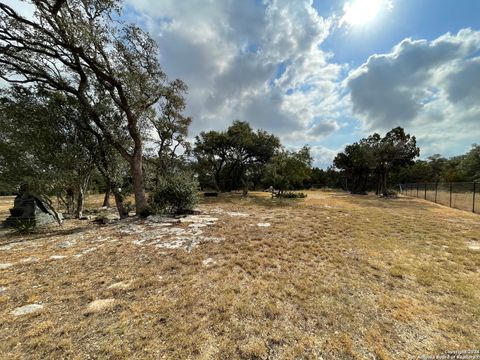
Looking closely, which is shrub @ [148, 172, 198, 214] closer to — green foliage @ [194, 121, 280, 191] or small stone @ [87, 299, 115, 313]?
small stone @ [87, 299, 115, 313]

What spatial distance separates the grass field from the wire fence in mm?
7531

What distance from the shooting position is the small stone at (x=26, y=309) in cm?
271

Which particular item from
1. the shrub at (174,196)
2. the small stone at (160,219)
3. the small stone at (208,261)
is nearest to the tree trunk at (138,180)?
the shrub at (174,196)

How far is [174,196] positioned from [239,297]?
245 inches

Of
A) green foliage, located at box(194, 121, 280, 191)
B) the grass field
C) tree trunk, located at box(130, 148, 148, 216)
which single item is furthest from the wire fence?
tree trunk, located at box(130, 148, 148, 216)

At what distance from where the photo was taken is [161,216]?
8.27 metres

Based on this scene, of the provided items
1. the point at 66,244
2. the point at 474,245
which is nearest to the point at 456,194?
the point at 474,245

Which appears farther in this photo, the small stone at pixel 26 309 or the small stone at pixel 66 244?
the small stone at pixel 66 244

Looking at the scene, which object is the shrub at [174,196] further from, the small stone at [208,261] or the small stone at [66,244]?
the small stone at [208,261]

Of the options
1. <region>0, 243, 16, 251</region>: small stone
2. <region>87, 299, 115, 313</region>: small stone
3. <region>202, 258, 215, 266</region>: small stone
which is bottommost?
<region>0, 243, 16, 251</region>: small stone

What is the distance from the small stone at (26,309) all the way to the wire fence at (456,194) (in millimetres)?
16491

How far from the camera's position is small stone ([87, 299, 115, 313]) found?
2.81 meters

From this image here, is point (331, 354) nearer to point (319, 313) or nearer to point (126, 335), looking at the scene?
point (319, 313)

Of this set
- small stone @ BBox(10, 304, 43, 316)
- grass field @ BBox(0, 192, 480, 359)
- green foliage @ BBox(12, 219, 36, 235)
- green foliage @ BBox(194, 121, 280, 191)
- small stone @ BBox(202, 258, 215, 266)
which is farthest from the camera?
green foliage @ BBox(194, 121, 280, 191)
